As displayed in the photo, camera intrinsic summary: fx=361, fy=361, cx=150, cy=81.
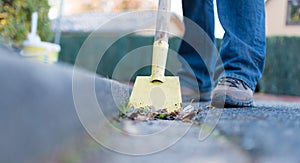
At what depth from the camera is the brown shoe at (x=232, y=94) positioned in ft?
4.29

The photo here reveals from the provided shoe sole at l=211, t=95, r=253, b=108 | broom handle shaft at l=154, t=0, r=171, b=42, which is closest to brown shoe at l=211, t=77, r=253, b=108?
shoe sole at l=211, t=95, r=253, b=108

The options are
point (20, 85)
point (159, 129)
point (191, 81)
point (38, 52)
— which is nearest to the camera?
point (20, 85)

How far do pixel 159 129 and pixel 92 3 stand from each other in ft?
86.9

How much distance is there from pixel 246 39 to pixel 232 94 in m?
0.29

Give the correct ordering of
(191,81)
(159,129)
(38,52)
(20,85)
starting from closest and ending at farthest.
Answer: (20,85)
(159,129)
(191,81)
(38,52)

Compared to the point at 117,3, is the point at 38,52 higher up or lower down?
lower down

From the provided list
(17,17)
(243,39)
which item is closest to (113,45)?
(17,17)

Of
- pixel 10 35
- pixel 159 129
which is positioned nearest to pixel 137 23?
pixel 10 35

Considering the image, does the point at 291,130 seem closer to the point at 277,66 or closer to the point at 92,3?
the point at 277,66

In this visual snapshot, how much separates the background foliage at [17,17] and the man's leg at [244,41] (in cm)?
209

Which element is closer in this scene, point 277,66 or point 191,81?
point 191,81

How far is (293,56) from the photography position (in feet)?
29.5

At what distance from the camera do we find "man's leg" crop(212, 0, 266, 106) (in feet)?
4.71

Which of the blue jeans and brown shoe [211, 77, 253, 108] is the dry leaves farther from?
the blue jeans
